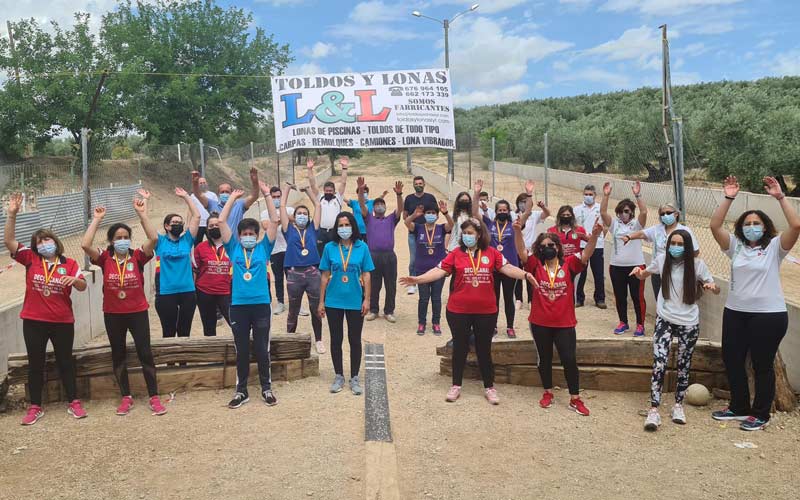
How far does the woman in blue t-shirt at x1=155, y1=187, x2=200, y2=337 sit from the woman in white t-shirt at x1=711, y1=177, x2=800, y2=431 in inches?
194

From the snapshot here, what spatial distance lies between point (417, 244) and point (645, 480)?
15.6 feet

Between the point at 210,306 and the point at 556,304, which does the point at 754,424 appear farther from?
the point at 210,306

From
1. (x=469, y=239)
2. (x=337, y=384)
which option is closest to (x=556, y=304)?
(x=469, y=239)

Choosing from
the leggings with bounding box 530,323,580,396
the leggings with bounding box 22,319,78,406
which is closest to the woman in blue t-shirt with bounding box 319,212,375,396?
the leggings with bounding box 530,323,580,396

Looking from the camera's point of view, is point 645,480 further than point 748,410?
No

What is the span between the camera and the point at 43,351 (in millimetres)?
5641

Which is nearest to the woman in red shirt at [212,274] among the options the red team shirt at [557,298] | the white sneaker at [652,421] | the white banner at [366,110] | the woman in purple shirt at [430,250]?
the woman in purple shirt at [430,250]

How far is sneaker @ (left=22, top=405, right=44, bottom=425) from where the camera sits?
18.0 ft

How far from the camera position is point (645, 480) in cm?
453

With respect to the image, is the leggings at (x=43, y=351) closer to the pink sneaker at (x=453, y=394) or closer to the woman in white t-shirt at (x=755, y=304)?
the pink sneaker at (x=453, y=394)

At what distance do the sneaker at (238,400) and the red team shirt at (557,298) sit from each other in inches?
104

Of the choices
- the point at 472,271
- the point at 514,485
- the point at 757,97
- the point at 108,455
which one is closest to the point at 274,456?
the point at 108,455

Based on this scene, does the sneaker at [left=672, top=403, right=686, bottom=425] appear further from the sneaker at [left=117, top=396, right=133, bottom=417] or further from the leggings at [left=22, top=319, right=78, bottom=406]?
the leggings at [left=22, top=319, right=78, bottom=406]

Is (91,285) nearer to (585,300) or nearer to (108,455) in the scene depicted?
(108,455)
